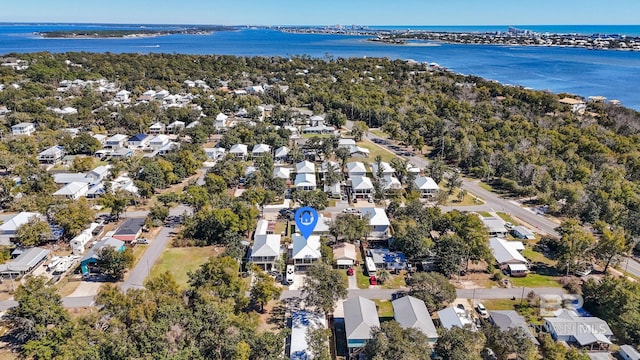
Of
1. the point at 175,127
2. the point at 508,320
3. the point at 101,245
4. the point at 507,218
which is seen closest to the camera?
the point at 508,320

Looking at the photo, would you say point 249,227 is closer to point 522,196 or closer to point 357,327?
point 357,327

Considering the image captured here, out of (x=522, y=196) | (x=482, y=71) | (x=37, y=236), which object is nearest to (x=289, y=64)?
(x=482, y=71)

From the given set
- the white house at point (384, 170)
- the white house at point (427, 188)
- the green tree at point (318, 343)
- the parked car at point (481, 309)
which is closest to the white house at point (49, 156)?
the white house at point (384, 170)

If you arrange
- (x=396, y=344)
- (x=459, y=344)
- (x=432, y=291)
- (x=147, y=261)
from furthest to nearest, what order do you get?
(x=147, y=261)
(x=432, y=291)
(x=459, y=344)
(x=396, y=344)

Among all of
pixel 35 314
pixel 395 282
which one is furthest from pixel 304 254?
pixel 35 314

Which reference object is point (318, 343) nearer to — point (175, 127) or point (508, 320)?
point (508, 320)

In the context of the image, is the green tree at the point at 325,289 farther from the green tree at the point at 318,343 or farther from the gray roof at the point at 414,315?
the gray roof at the point at 414,315
